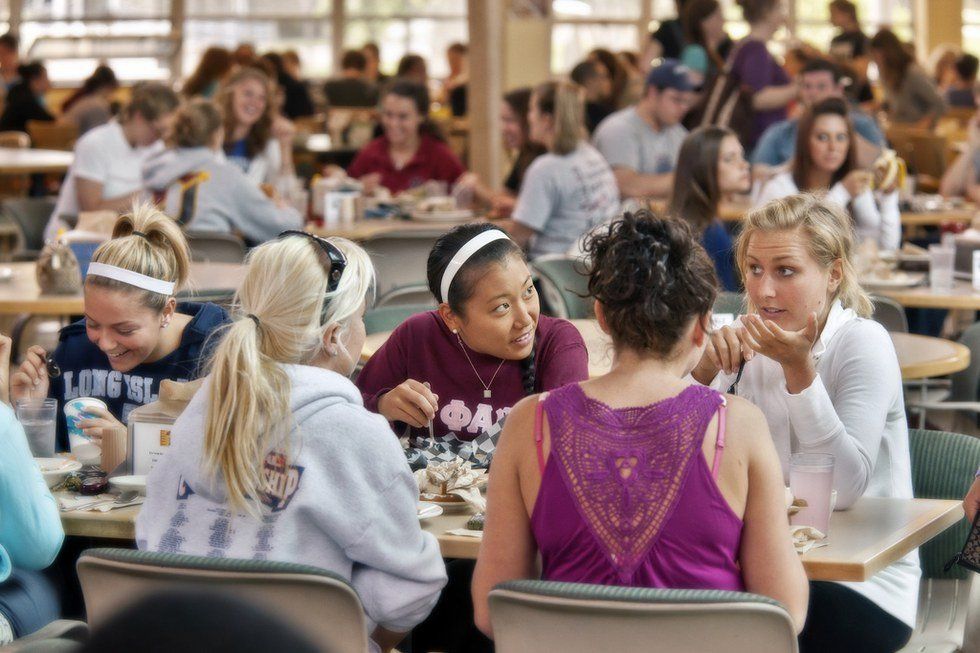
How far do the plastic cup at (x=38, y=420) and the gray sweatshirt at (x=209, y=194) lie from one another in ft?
9.51

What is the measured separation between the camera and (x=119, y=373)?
3.01 meters

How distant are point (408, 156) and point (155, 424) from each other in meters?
4.72

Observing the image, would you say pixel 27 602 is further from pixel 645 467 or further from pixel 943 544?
pixel 943 544

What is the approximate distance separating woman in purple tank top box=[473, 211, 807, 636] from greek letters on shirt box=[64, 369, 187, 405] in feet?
4.25

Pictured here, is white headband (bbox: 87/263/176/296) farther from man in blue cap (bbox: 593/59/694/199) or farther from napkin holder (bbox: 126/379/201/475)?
man in blue cap (bbox: 593/59/694/199)

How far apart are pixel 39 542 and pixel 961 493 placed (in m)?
1.71

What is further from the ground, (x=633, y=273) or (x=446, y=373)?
(x=633, y=273)

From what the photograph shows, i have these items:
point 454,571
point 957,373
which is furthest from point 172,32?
point 454,571

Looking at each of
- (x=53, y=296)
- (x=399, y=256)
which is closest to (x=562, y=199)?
(x=399, y=256)

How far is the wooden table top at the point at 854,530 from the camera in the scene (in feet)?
6.77

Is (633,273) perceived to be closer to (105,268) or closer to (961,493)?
(961,493)

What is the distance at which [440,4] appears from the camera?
1633 cm

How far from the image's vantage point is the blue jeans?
2350mm

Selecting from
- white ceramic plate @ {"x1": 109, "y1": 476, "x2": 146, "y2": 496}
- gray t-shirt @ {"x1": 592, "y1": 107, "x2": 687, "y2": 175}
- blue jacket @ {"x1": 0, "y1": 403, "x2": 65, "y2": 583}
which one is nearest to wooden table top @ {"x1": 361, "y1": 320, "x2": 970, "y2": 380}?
white ceramic plate @ {"x1": 109, "y1": 476, "x2": 146, "y2": 496}
